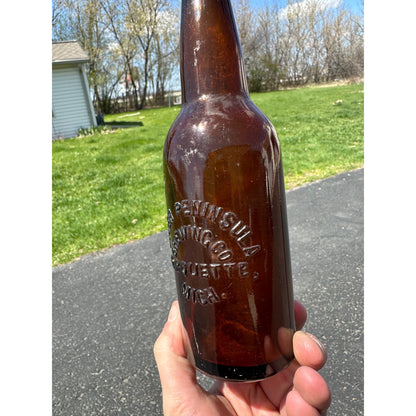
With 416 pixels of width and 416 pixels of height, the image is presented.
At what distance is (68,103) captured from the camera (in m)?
12.7

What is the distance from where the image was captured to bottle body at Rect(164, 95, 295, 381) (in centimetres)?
87

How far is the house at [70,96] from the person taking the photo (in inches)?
490

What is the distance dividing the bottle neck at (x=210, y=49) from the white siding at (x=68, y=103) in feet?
41.0

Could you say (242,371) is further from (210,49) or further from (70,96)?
(70,96)

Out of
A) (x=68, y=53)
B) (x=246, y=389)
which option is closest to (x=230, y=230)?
(x=246, y=389)

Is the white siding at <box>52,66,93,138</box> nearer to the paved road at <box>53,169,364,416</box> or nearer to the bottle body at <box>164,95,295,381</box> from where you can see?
the paved road at <box>53,169,364,416</box>

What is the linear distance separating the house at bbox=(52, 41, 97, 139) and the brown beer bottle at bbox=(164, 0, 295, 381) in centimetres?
1248

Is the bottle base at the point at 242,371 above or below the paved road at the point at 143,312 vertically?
above

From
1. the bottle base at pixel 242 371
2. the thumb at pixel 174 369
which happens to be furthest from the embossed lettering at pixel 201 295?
the thumb at pixel 174 369

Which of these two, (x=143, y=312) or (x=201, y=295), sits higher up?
(x=201, y=295)

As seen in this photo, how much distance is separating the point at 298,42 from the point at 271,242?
5.58m

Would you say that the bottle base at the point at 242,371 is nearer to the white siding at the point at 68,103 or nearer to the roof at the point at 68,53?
the white siding at the point at 68,103

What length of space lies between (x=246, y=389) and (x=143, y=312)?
1.62m

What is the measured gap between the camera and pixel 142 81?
17422mm
